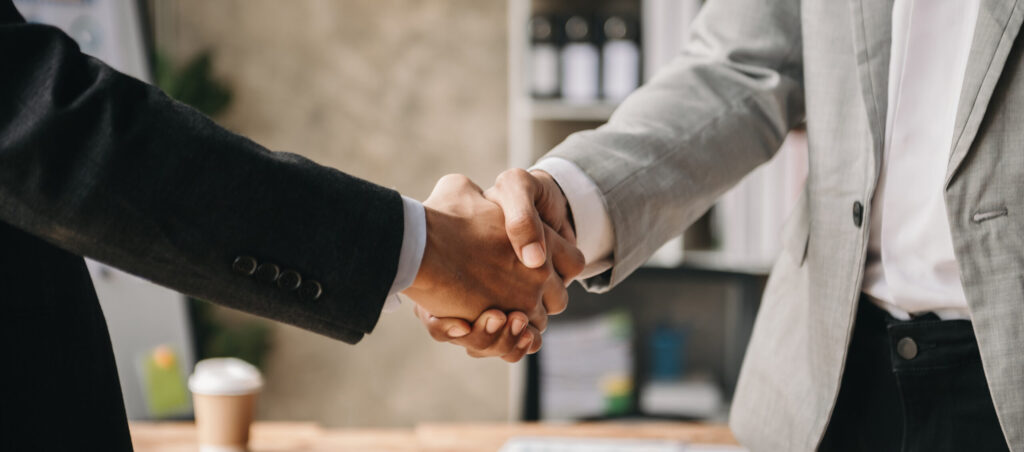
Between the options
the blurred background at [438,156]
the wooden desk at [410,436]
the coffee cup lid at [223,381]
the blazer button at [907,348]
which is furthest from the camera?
the blurred background at [438,156]

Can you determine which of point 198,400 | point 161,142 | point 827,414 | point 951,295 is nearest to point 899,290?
point 951,295

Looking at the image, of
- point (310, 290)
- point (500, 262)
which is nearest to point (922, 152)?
point (500, 262)

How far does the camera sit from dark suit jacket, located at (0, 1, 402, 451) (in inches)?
31.8

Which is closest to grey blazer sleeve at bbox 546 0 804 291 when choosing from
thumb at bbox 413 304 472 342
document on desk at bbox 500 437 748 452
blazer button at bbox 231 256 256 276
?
thumb at bbox 413 304 472 342

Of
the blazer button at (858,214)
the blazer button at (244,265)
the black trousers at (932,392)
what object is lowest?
the black trousers at (932,392)

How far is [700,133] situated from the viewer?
133cm

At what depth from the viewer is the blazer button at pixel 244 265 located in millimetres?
900

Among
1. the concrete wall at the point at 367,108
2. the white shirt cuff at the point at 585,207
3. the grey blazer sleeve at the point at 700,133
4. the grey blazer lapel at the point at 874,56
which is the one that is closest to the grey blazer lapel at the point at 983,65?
the grey blazer lapel at the point at 874,56

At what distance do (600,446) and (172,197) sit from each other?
3.17ft

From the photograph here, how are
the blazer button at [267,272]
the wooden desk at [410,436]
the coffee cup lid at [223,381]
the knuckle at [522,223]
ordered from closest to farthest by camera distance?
1. the blazer button at [267,272]
2. the knuckle at [522,223]
3. the coffee cup lid at [223,381]
4. the wooden desk at [410,436]

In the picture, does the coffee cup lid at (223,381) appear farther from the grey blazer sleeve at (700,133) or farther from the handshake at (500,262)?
the grey blazer sleeve at (700,133)

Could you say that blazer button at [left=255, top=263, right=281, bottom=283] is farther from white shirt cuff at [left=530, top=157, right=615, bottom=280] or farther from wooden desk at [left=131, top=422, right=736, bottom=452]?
wooden desk at [left=131, top=422, right=736, bottom=452]

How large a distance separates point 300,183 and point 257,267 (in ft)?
0.33

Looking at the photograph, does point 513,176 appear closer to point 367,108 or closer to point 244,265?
point 244,265
